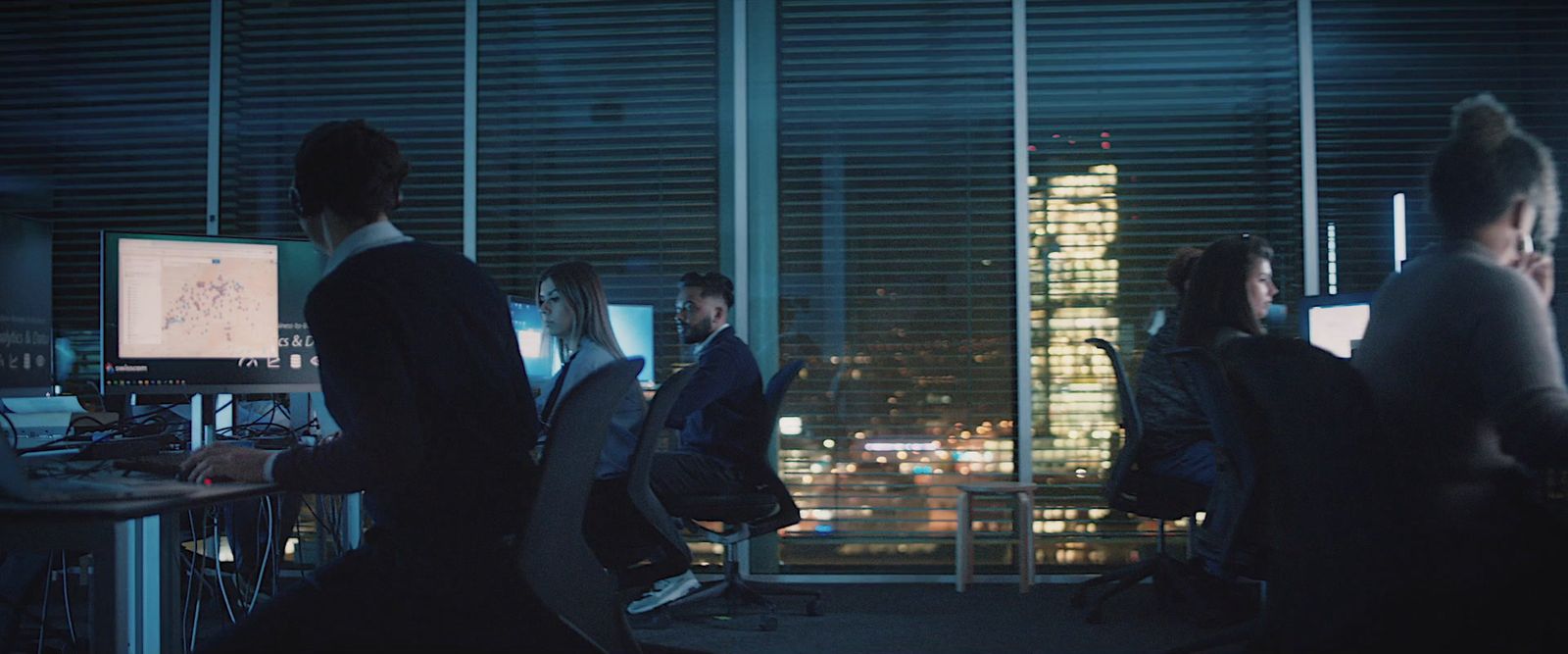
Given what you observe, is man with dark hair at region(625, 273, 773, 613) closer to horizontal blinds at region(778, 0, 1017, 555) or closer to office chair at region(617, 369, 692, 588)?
office chair at region(617, 369, 692, 588)

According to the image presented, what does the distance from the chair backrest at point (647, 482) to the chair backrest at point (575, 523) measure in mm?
1043

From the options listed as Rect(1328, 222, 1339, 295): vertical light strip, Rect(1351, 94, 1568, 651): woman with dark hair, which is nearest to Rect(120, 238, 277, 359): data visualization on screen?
Rect(1351, 94, 1568, 651): woman with dark hair

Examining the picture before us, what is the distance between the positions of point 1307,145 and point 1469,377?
375 centimetres

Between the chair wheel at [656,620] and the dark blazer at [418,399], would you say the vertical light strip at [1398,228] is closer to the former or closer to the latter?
the chair wheel at [656,620]

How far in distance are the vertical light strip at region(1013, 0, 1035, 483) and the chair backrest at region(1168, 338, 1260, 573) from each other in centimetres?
196

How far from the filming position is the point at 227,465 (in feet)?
6.10

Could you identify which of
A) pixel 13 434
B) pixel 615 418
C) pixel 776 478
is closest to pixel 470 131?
pixel 615 418

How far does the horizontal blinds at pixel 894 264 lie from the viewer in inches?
199

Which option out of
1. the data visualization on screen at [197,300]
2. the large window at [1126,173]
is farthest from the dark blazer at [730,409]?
the large window at [1126,173]

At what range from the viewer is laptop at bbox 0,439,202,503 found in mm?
1731

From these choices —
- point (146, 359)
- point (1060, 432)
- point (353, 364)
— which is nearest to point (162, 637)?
point (353, 364)

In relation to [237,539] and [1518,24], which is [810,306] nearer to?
[237,539]

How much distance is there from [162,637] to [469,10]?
3976 millimetres

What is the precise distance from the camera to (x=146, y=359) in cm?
266
